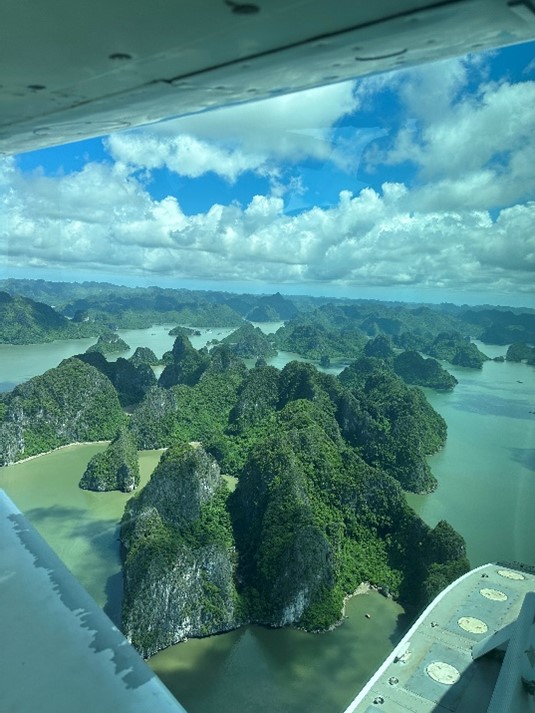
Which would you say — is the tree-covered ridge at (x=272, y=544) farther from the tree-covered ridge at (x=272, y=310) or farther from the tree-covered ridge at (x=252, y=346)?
the tree-covered ridge at (x=272, y=310)

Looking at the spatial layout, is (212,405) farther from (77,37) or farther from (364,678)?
(77,37)

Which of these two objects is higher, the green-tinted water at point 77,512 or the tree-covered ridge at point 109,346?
the tree-covered ridge at point 109,346

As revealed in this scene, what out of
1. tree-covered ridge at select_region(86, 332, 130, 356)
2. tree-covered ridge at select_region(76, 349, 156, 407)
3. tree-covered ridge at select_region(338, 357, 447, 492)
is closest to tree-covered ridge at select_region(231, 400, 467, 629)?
tree-covered ridge at select_region(338, 357, 447, 492)

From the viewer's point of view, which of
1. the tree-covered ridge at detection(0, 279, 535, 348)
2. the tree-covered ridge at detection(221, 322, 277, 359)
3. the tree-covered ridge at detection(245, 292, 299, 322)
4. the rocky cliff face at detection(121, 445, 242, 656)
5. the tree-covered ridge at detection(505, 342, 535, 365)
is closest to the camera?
the rocky cliff face at detection(121, 445, 242, 656)

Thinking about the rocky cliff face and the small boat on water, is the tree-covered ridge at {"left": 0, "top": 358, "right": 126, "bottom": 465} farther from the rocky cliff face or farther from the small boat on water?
the small boat on water

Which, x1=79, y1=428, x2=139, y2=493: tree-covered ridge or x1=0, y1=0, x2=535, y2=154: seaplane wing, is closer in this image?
x1=0, y1=0, x2=535, y2=154: seaplane wing

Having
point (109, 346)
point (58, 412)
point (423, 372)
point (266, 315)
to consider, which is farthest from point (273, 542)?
point (266, 315)

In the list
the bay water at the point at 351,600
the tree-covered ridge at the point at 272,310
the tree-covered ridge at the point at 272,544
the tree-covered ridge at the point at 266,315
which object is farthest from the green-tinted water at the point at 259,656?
the tree-covered ridge at the point at 272,310
